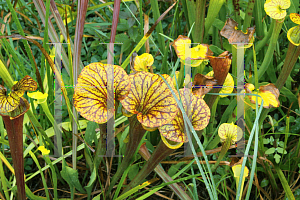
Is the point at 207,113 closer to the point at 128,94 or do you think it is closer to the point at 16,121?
the point at 128,94

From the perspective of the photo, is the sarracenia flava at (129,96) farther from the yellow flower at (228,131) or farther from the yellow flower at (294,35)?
the yellow flower at (294,35)

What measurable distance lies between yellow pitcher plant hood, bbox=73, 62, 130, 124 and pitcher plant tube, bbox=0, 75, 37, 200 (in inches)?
4.5

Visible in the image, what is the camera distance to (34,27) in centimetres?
119

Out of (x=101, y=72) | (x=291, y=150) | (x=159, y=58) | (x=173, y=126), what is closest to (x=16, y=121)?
(x=101, y=72)

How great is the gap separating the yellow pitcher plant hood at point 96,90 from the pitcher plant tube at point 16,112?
11 centimetres

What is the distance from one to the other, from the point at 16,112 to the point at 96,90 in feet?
0.64

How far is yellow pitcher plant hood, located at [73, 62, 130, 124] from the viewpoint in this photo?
50 cm

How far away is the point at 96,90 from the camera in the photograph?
1.74 ft

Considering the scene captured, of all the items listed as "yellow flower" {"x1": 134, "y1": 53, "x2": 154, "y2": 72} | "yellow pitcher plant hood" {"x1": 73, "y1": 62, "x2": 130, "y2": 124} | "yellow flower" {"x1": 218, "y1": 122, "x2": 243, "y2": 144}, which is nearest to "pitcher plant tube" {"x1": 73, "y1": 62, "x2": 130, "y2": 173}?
"yellow pitcher plant hood" {"x1": 73, "y1": 62, "x2": 130, "y2": 124}

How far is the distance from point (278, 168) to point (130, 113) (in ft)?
1.84

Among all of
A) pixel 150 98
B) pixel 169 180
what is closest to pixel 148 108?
pixel 150 98

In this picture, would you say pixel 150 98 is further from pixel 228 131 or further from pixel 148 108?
pixel 228 131

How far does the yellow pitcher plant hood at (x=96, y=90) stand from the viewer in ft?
1.65

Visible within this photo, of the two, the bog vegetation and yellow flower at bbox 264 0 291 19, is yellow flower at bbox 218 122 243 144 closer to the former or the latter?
the bog vegetation
